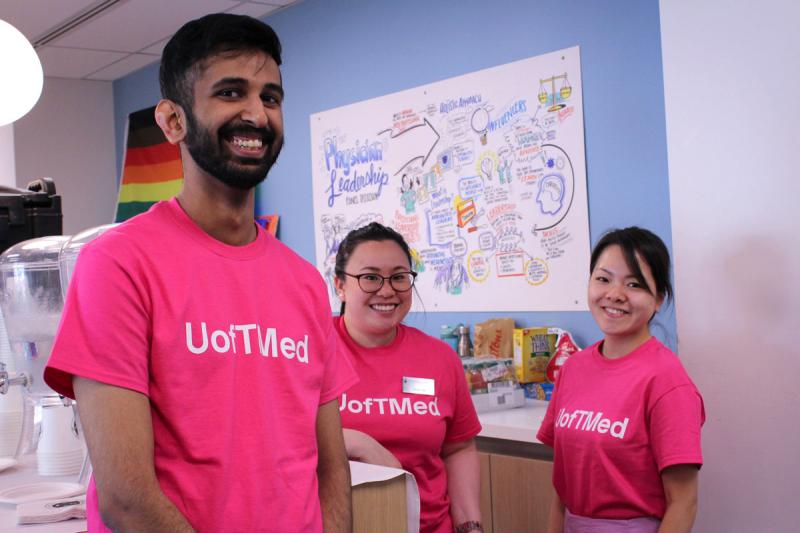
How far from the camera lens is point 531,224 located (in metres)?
3.39

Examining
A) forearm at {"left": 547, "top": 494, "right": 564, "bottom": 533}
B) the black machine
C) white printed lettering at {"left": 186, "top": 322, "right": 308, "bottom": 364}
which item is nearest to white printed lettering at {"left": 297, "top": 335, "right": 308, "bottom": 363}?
white printed lettering at {"left": 186, "top": 322, "right": 308, "bottom": 364}

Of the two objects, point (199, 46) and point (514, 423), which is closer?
point (199, 46)

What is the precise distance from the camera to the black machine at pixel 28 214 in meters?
2.27

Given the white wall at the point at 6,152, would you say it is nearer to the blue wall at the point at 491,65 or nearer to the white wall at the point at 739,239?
the blue wall at the point at 491,65

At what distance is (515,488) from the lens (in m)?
2.75

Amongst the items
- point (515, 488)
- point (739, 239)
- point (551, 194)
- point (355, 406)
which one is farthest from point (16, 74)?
point (739, 239)

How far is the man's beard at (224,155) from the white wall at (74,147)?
4.83 metres

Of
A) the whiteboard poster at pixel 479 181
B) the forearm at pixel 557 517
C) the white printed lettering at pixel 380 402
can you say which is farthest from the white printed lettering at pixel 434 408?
the whiteboard poster at pixel 479 181

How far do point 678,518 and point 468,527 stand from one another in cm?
48

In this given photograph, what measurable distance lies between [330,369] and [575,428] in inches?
31.6

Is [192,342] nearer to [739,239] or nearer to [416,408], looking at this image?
[416,408]

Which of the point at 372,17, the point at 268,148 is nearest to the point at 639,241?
the point at 268,148

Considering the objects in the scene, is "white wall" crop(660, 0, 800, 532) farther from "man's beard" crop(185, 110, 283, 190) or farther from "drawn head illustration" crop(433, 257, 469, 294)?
"man's beard" crop(185, 110, 283, 190)

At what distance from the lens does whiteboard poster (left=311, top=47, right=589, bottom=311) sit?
3.27m
